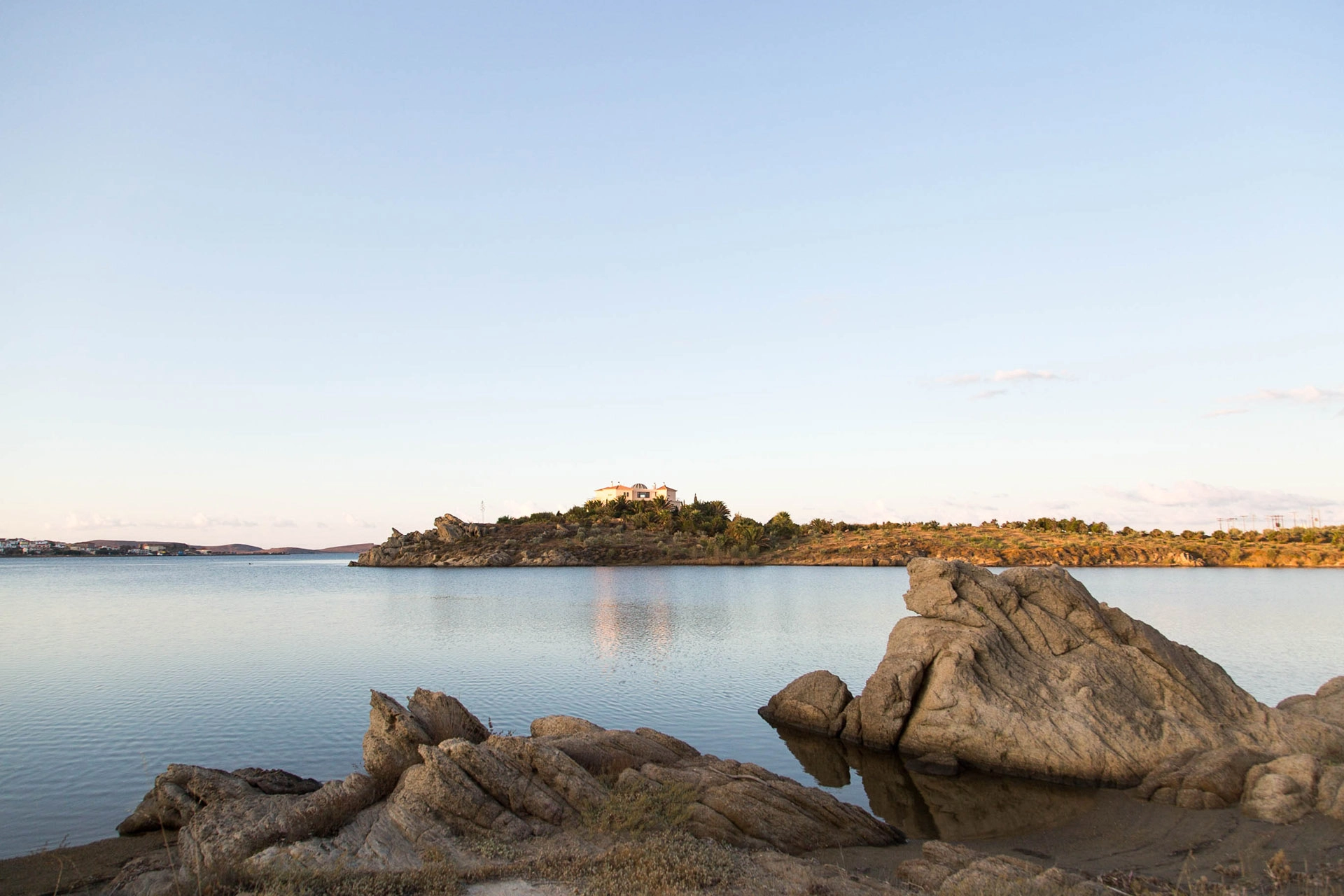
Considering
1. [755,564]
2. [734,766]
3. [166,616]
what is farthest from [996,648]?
[755,564]

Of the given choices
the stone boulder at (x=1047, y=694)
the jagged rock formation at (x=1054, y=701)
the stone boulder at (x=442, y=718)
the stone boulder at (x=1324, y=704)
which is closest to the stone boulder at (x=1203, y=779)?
the jagged rock formation at (x=1054, y=701)

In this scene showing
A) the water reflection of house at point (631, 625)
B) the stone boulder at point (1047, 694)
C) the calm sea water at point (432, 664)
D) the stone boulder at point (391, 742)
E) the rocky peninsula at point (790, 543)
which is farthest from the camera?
the rocky peninsula at point (790, 543)

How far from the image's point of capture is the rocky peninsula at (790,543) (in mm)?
120938

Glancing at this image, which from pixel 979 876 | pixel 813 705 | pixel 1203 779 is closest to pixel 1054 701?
pixel 1203 779

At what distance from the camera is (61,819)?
16484 mm

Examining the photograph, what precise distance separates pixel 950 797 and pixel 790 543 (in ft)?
421

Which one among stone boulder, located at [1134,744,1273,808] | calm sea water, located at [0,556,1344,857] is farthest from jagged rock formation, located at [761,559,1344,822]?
calm sea water, located at [0,556,1344,857]

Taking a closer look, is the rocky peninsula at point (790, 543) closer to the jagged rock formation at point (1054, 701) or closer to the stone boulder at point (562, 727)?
the jagged rock formation at point (1054, 701)

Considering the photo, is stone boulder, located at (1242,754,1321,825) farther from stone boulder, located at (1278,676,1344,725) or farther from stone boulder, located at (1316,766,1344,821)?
stone boulder, located at (1278,676,1344,725)

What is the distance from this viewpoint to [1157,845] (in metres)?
15.1

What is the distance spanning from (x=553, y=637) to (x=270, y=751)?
2395 centimetres

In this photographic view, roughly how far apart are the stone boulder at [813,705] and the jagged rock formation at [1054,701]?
43 mm

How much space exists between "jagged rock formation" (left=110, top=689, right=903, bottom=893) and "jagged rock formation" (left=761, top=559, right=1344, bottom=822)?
21.7ft

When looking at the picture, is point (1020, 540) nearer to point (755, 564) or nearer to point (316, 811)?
point (755, 564)
